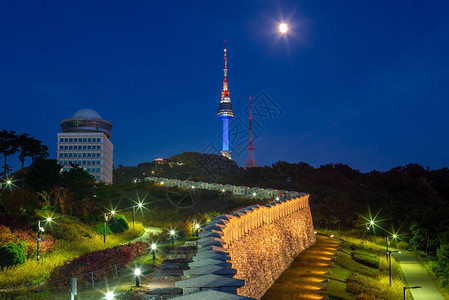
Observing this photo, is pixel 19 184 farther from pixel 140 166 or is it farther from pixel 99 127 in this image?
pixel 140 166

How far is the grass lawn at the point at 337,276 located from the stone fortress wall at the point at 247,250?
0.91m

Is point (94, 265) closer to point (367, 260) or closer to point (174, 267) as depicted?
point (174, 267)

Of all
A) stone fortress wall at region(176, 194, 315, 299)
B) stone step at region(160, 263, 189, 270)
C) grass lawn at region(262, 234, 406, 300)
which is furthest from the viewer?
grass lawn at region(262, 234, 406, 300)

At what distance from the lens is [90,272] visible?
66.1 ft

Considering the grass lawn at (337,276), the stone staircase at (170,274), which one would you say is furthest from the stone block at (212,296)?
the grass lawn at (337,276)

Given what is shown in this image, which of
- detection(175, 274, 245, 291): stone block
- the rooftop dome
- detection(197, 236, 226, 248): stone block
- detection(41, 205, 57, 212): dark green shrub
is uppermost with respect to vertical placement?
the rooftop dome

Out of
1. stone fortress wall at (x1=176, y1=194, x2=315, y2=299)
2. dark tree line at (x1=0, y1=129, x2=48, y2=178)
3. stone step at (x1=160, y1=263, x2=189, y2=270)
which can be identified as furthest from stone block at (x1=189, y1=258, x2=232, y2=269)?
dark tree line at (x1=0, y1=129, x2=48, y2=178)

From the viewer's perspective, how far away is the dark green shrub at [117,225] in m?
38.4

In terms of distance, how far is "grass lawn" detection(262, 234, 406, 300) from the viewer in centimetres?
2494

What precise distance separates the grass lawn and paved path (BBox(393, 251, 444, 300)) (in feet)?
3.05

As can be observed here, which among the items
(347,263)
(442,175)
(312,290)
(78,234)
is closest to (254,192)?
(347,263)

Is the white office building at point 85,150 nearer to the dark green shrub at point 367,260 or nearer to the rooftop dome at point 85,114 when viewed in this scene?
the rooftop dome at point 85,114

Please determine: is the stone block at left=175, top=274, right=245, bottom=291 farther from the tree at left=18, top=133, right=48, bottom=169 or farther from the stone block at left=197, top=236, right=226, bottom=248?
the tree at left=18, top=133, right=48, bottom=169

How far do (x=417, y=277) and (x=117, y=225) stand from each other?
2738 centimetres
